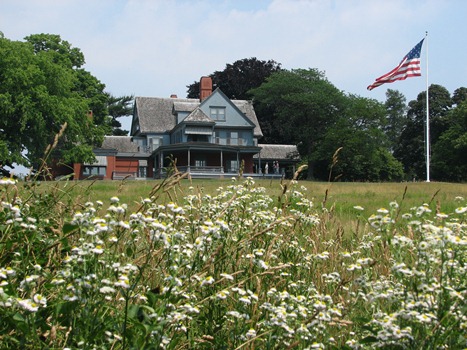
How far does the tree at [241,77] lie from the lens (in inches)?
2953

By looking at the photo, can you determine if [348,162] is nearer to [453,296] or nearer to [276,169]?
[276,169]

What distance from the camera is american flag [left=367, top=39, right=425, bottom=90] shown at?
31172mm

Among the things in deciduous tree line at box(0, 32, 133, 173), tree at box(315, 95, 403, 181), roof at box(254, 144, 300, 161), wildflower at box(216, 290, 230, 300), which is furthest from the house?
wildflower at box(216, 290, 230, 300)

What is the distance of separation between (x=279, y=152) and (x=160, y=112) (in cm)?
1660

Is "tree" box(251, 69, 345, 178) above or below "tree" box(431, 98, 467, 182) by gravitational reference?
above

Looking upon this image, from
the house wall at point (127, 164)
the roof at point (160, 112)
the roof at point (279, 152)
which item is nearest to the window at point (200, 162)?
the roof at point (160, 112)

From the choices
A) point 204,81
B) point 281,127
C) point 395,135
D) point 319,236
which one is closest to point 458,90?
point 395,135

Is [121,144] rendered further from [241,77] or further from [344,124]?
[344,124]

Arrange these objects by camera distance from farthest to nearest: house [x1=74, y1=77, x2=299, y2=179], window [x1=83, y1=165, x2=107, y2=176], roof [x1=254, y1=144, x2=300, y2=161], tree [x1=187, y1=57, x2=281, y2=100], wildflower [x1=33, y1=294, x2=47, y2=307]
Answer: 1. tree [x1=187, y1=57, x2=281, y2=100]
2. roof [x1=254, y1=144, x2=300, y2=161]
3. window [x1=83, y1=165, x2=107, y2=176]
4. house [x1=74, y1=77, x2=299, y2=179]
5. wildflower [x1=33, y1=294, x2=47, y2=307]

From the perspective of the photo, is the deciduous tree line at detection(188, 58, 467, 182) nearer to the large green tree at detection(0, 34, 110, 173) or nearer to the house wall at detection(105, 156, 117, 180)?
the house wall at detection(105, 156, 117, 180)

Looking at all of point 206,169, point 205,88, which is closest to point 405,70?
point 206,169

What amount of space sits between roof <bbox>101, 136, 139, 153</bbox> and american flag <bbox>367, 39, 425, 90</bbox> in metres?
37.3

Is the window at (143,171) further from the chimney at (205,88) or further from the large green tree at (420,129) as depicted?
the large green tree at (420,129)

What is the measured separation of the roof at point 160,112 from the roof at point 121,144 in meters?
2.75
